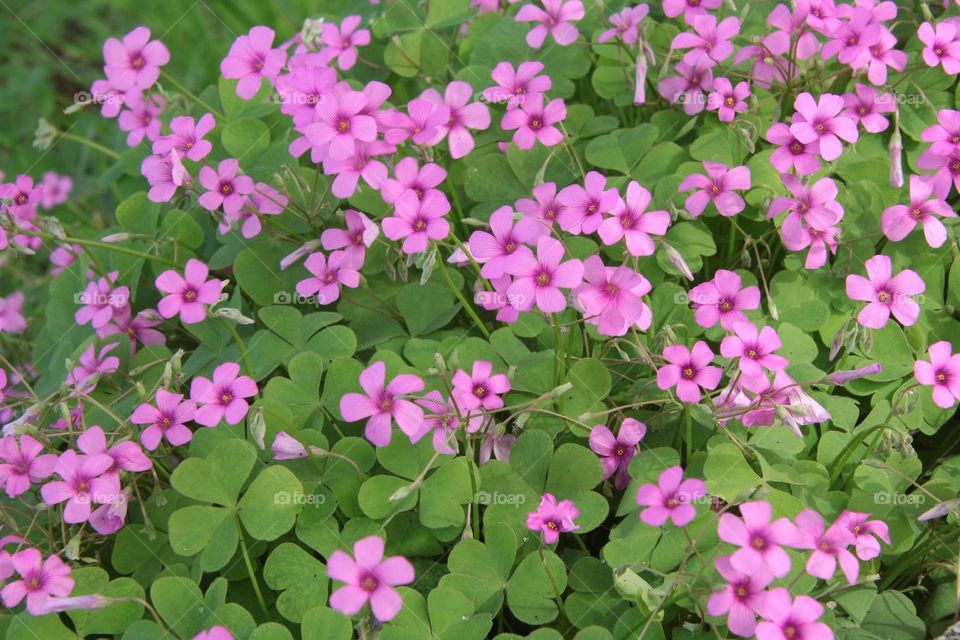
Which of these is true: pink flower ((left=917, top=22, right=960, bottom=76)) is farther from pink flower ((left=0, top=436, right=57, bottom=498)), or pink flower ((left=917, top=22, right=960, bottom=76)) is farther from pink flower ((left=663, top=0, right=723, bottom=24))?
pink flower ((left=0, top=436, right=57, bottom=498))

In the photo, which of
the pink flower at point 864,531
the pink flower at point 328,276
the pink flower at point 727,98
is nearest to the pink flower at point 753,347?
→ the pink flower at point 864,531

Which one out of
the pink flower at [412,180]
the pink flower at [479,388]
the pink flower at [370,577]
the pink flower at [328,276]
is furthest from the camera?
the pink flower at [328,276]

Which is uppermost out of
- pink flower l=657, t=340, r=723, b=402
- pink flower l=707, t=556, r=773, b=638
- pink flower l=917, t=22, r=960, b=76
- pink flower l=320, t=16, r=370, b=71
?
pink flower l=320, t=16, r=370, b=71

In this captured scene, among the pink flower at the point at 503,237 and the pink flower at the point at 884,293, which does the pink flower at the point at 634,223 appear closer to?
the pink flower at the point at 503,237

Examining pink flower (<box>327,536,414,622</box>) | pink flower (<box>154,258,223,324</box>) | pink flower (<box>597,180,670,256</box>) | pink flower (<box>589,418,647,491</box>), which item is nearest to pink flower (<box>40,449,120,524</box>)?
pink flower (<box>154,258,223,324</box>)

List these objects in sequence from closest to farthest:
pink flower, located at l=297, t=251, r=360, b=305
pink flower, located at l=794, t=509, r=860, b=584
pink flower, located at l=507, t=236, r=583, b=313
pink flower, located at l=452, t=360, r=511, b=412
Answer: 1. pink flower, located at l=794, t=509, r=860, b=584
2. pink flower, located at l=507, t=236, r=583, b=313
3. pink flower, located at l=452, t=360, r=511, b=412
4. pink flower, located at l=297, t=251, r=360, b=305

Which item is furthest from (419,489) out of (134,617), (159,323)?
(159,323)
